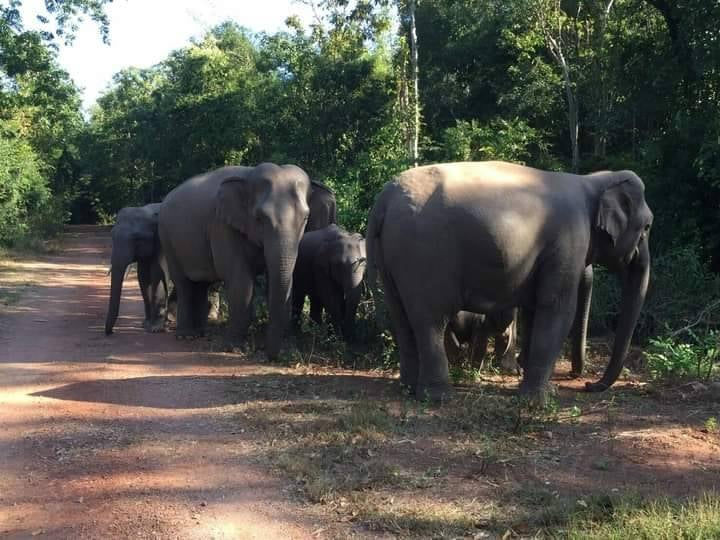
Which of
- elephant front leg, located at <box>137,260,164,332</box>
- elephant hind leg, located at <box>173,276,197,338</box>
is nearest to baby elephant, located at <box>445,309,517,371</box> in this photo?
elephant hind leg, located at <box>173,276,197,338</box>

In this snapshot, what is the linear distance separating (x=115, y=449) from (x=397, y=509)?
241cm

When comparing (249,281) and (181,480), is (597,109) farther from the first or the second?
(181,480)

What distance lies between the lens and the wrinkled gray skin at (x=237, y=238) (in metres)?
9.24

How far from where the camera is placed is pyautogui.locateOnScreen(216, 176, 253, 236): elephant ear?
9820 mm

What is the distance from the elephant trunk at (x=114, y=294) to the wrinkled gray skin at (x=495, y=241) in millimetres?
5611

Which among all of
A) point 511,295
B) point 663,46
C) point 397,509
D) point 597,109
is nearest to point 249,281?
point 511,295

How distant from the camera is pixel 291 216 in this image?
9.44 meters

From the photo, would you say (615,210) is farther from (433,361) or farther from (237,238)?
(237,238)

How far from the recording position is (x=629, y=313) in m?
7.87

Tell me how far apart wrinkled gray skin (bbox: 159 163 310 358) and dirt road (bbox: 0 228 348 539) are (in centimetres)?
75

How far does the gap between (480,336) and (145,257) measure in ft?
21.5

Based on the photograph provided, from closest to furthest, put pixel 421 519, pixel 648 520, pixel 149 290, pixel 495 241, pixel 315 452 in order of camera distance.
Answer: pixel 648 520 < pixel 421 519 < pixel 315 452 < pixel 495 241 < pixel 149 290

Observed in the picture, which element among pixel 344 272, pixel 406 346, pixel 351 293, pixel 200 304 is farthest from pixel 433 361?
pixel 200 304

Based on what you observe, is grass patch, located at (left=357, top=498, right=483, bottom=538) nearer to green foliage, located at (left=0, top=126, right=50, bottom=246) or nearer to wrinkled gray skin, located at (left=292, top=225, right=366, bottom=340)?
wrinkled gray skin, located at (left=292, top=225, right=366, bottom=340)
